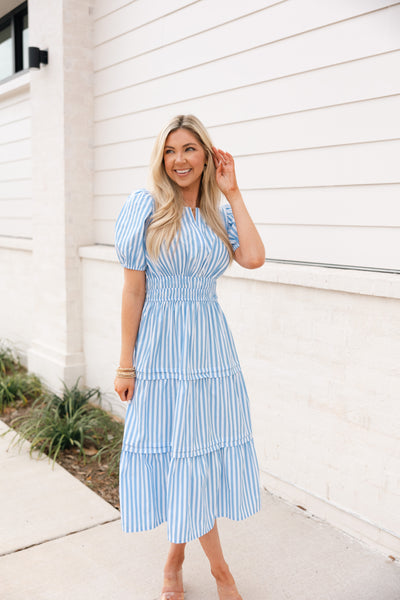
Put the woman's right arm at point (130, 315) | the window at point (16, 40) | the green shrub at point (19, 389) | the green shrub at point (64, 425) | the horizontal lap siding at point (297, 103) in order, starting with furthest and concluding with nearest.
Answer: the window at point (16, 40), the green shrub at point (19, 389), the green shrub at point (64, 425), the horizontal lap siding at point (297, 103), the woman's right arm at point (130, 315)

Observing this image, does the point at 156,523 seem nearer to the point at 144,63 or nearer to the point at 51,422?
the point at 51,422

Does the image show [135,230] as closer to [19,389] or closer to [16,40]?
[19,389]

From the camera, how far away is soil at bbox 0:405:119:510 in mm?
3493

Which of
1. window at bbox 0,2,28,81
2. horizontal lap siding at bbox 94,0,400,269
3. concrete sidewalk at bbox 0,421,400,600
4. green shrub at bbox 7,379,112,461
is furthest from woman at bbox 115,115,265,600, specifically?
window at bbox 0,2,28,81

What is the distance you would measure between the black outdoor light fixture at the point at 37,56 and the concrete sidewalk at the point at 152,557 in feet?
11.7

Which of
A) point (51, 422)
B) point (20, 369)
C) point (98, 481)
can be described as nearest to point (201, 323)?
point (98, 481)

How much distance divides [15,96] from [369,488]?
5.47 meters

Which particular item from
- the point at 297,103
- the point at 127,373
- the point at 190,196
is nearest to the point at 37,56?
the point at 297,103

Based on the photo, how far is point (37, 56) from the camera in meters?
5.00

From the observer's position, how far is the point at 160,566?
8.76ft

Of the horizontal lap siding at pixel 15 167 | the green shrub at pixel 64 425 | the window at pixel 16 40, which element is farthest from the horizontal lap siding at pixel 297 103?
the window at pixel 16 40

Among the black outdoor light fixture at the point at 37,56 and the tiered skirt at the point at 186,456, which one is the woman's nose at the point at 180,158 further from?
the black outdoor light fixture at the point at 37,56

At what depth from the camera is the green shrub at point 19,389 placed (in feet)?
16.2

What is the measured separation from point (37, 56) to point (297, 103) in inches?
112
